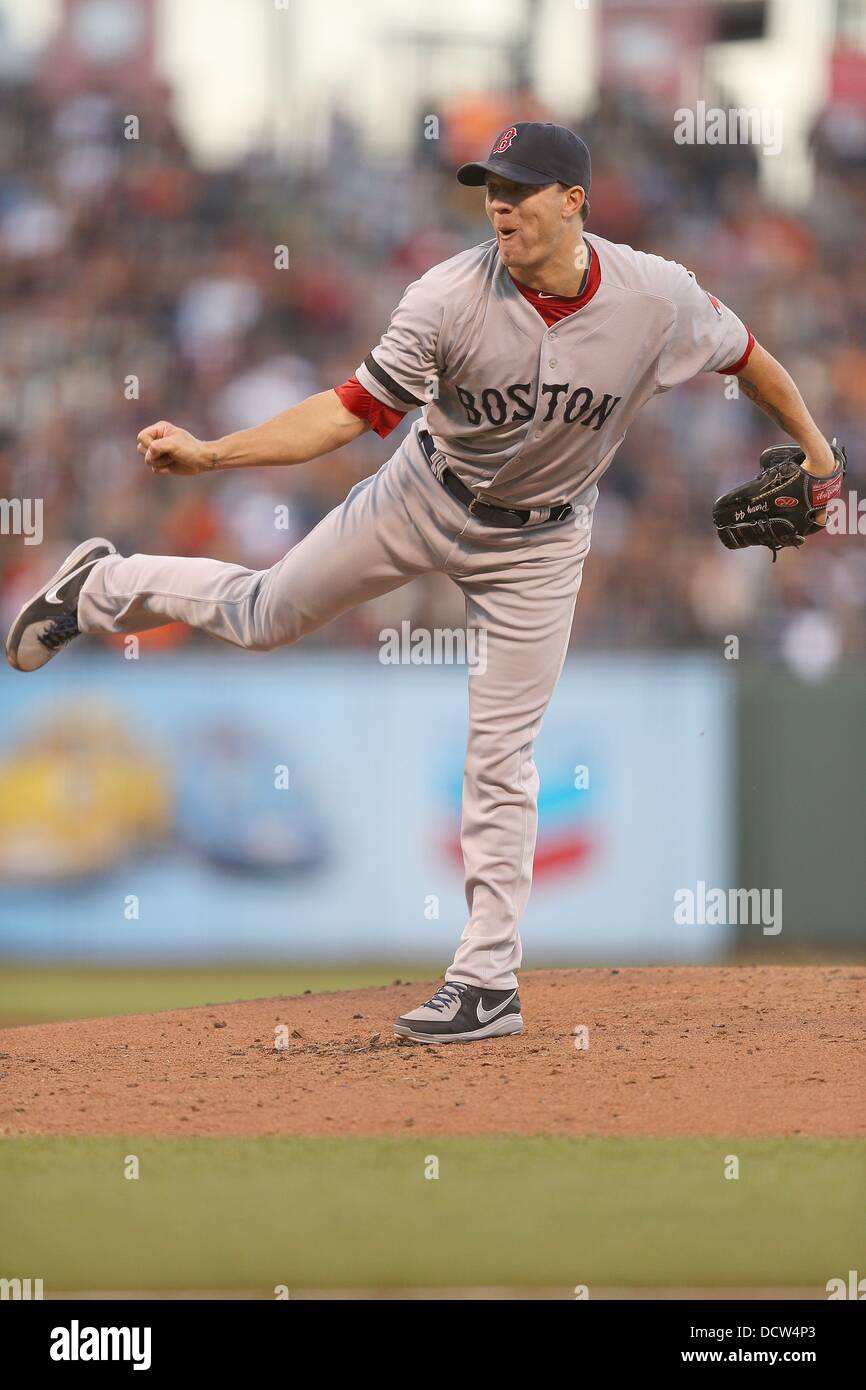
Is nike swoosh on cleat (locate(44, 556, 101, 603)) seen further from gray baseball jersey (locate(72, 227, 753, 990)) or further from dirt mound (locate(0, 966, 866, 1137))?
dirt mound (locate(0, 966, 866, 1137))

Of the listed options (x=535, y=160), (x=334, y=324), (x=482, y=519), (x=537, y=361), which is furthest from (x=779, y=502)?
(x=334, y=324)

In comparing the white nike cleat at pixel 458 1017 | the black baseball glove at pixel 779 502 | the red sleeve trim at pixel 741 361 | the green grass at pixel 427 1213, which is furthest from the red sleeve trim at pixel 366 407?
the green grass at pixel 427 1213

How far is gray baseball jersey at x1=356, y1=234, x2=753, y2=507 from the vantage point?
158 inches

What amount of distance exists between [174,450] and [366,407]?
0.52 meters

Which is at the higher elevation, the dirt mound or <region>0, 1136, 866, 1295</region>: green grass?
the dirt mound

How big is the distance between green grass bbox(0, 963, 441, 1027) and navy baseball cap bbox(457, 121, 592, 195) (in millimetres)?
3730

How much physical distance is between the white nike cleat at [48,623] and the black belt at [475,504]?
1.08 m

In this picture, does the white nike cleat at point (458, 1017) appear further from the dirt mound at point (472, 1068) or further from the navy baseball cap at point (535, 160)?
the navy baseball cap at point (535, 160)

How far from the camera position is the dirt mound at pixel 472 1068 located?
3770 mm

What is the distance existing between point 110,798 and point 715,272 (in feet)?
19.6

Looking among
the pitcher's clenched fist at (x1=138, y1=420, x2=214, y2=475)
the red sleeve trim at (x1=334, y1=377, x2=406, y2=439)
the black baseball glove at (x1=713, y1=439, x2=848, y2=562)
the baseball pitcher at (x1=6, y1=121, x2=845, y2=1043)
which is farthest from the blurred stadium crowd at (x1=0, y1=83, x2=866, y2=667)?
the pitcher's clenched fist at (x1=138, y1=420, x2=214, y2=475)

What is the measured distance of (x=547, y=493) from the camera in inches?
173

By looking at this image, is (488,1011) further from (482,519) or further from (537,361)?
(537,361)

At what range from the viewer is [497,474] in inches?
168
